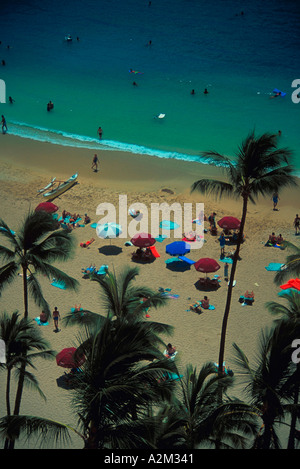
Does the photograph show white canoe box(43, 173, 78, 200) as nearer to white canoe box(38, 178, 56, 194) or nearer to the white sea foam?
white canoe box(38, 178, 56, 194)

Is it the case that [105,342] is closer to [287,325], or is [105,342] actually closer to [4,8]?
[287,325]

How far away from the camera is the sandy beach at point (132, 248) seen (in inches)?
1054

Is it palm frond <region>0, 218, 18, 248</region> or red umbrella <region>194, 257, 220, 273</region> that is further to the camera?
red umbrella <region>194, 257, 220, 273</region>

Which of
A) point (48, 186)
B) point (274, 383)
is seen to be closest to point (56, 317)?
point (274, 383)

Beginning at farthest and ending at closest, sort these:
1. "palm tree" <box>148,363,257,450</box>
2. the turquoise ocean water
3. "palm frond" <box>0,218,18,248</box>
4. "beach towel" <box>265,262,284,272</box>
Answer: the turquoise ocean water, "beach towel" <box>265,262,284,272</box>, "palm frond" <box>0,218,18,248</box>, "palm tree" <box>148,363,257,450</box>

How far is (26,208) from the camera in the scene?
41.5 metres

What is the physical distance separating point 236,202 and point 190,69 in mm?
34511

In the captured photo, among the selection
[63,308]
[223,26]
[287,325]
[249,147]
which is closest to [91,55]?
[223,26]

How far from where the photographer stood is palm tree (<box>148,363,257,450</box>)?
47.9ft

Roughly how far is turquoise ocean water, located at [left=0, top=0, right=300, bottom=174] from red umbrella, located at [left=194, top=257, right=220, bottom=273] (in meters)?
21.4

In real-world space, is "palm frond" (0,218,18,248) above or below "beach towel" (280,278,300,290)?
below

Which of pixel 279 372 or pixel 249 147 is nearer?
pixel 279 372

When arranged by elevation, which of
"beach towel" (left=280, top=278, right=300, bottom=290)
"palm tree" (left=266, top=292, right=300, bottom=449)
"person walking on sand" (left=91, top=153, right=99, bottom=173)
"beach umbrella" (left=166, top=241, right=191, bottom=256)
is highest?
"person walking on sand" (left=91, top=153, right=99, bottom=173)

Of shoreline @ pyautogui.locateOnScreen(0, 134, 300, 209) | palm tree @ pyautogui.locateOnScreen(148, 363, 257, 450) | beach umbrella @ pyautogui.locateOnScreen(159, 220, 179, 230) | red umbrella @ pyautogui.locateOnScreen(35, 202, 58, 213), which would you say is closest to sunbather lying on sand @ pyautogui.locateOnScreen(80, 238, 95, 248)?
red umbrella @ pyautogui.locateOnScreen(35, 202, 58, 213)
